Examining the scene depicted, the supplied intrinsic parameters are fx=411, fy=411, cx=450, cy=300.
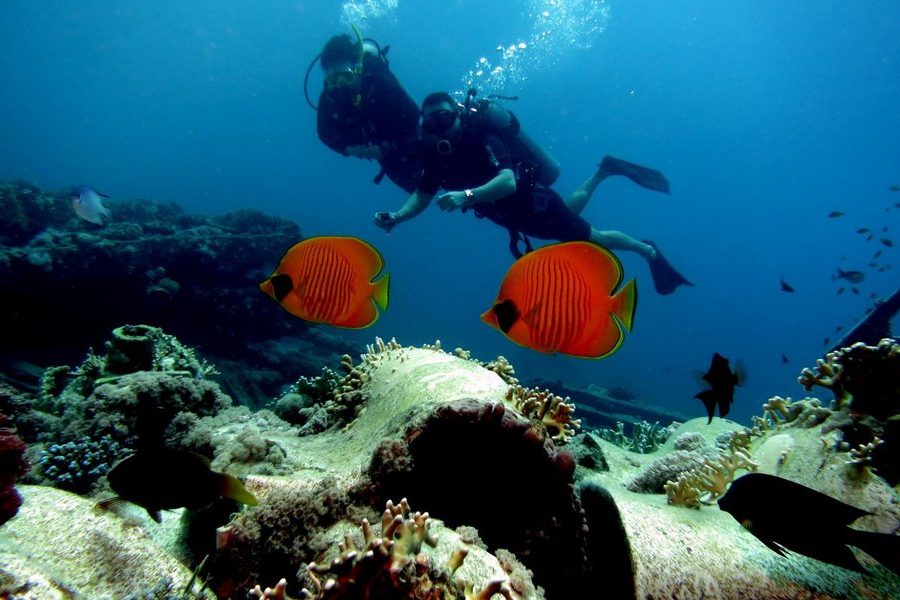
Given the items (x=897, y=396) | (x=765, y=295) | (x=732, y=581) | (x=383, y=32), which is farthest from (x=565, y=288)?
(x=765, y=295)

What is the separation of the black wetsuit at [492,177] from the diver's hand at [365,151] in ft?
4.98

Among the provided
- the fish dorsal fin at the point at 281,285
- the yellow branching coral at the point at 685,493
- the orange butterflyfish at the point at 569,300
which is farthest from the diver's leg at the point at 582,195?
the fish dorsal fin at the point at 281,285

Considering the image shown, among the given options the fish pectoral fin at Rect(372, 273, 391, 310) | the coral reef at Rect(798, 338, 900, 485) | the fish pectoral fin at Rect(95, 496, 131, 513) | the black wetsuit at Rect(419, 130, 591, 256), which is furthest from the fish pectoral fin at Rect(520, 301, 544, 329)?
the black wetsuit at Rect(419, 130, 591, 256)

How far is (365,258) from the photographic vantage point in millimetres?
2172

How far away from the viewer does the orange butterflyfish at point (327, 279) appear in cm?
208

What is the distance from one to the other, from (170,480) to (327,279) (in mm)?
1124

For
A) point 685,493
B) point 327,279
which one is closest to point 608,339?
point 327,279

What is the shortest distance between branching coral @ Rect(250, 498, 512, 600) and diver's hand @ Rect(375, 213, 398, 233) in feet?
12.5

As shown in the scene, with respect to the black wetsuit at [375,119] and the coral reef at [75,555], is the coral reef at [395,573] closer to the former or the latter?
the coral reef at [75,555]

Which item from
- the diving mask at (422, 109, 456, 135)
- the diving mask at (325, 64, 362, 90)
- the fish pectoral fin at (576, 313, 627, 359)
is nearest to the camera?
the fish pectoral fin at (576, 313, 627, 359)

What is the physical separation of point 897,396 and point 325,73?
9.71m

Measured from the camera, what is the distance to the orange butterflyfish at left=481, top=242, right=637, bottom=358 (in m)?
1.77

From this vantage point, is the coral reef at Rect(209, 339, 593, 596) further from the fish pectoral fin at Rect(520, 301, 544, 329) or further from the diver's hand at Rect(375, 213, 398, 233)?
the diver's hand at Rect(375, 213, 398, 233)

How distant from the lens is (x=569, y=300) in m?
1.80
